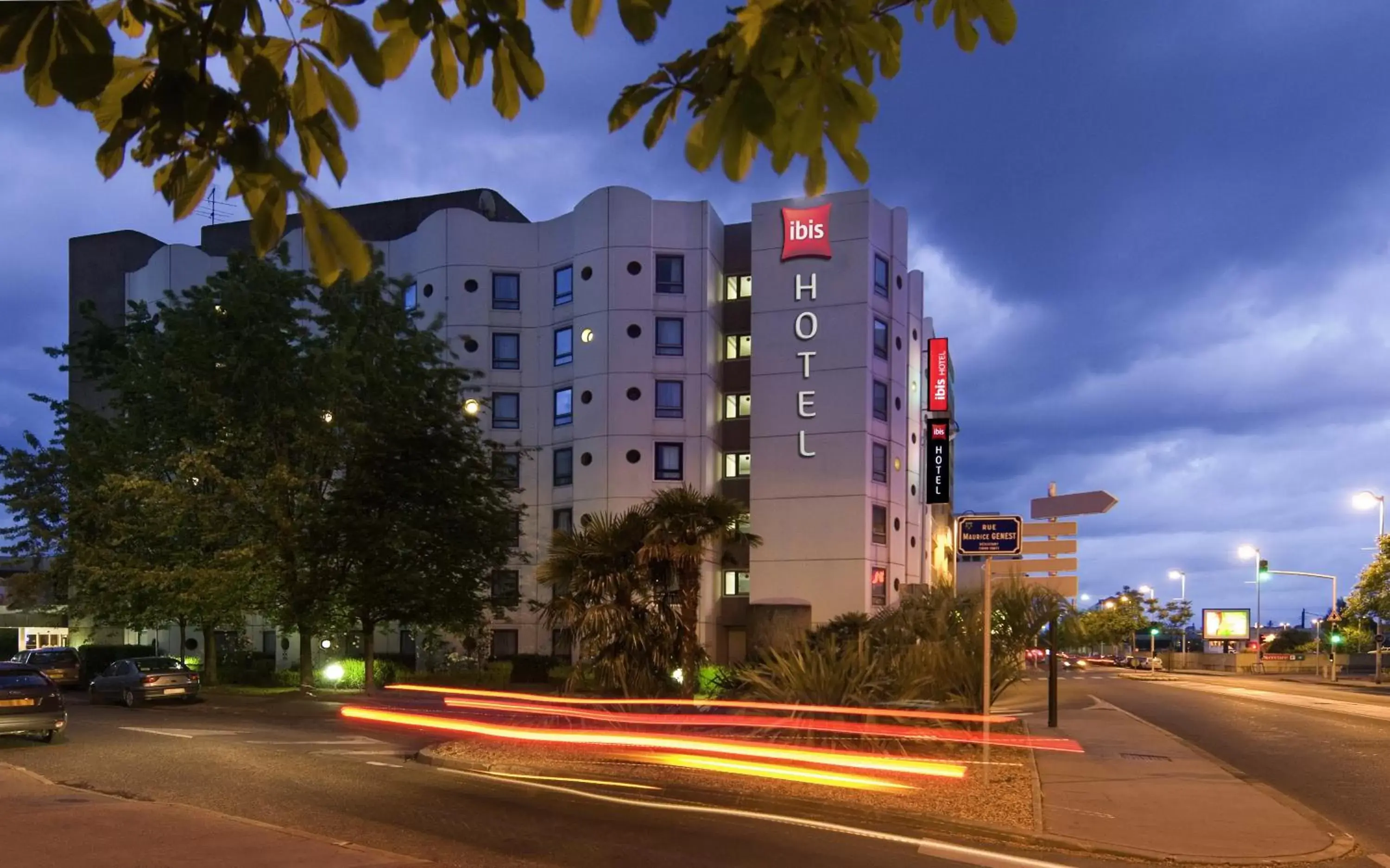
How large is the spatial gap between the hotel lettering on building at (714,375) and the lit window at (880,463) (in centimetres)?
6

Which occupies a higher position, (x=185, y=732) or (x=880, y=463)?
(x=880, y=463)

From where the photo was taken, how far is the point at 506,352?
45.3 m

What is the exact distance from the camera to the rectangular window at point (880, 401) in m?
41.9

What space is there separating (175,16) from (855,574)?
125 feet

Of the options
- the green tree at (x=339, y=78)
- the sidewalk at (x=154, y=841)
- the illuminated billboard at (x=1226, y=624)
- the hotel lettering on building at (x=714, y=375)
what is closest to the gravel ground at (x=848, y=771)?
the sidewalk at (x=154, y=841)

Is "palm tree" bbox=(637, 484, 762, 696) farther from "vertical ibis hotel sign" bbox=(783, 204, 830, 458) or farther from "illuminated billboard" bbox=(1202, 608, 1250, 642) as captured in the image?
"illuminated billboard" bbox=(1202, 608, 1250, 642)

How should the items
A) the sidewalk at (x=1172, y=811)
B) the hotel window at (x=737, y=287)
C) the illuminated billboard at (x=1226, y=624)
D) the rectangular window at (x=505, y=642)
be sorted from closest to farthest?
the sidewalk at (x=1172, y=811)
the rectangular window at (x=505, y=642)
the hotel window at (x=737, y=287)
the illuminated billboard at (x=1226, y=624)

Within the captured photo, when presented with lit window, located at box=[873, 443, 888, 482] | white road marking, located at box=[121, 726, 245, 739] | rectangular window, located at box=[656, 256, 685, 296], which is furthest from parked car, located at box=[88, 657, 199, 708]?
lit window, located at box=[873, 443, 888, 482]

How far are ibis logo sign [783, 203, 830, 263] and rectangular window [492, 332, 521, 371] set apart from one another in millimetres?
11902

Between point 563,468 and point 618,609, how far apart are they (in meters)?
25.6

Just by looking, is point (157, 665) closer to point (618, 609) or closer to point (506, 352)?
point (618, 609)

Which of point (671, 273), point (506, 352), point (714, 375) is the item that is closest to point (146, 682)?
point (506, 352)

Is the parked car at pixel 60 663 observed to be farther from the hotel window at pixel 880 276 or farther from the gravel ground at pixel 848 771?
the hotel window at pixel 880 276

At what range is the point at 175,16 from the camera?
3.53 metres
